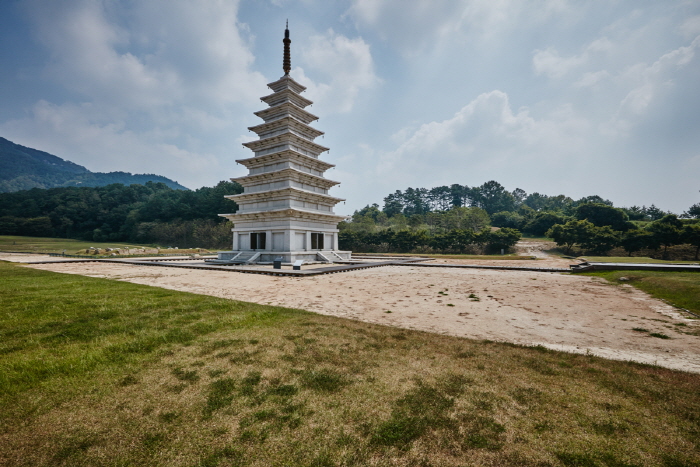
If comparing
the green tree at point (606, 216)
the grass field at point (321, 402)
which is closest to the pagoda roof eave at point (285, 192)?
the grass field at point (321, 402)

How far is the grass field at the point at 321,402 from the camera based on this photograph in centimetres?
241

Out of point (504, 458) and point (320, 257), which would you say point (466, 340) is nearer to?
point (504, 458)

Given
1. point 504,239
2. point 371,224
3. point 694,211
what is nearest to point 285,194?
point 371,224

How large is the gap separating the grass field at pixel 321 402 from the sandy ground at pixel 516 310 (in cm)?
107

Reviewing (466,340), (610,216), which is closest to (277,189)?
(466,340)

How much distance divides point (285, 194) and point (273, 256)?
5447mm

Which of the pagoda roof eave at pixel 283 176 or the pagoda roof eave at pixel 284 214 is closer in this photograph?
the pagoda roof eave at pixel 284 214

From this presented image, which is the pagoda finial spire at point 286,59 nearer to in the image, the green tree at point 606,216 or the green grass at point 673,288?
the green grass at point 673,288

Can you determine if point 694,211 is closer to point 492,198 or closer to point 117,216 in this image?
point 492,198

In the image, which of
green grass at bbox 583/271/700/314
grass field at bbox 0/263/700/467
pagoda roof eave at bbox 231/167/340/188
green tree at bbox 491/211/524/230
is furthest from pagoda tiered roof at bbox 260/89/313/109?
green tree at bbox 491/211/524/230

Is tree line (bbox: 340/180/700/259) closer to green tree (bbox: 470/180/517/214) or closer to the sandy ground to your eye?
green tree (bbox: 470/180/517/214)

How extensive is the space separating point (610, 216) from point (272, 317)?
6663 cm

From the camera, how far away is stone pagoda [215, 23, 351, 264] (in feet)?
79.9

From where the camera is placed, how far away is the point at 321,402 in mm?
3172
